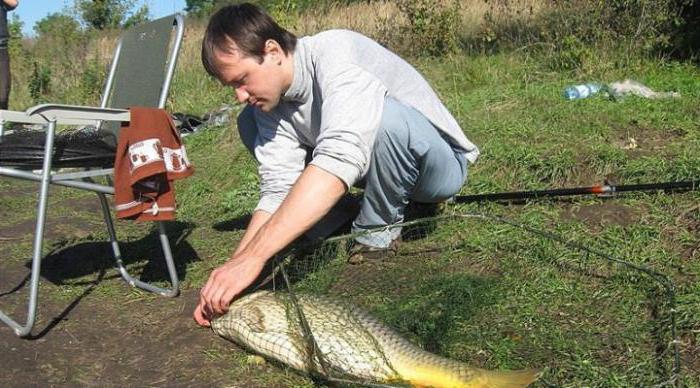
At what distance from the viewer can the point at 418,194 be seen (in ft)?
9.72

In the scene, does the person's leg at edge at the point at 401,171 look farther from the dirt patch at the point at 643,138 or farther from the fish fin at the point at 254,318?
the dirt patch at the point at 643,138

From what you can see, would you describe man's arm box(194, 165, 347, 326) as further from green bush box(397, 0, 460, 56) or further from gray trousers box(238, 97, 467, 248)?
green bush box(397, 0, 460, 56)

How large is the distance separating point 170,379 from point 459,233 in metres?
1.35

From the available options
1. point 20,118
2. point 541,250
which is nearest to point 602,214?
point 541,250

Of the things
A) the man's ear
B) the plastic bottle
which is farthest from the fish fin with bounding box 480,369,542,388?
the plastic bottle

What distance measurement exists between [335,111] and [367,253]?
30.2 inches

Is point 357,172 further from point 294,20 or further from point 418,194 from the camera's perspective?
point 294,20

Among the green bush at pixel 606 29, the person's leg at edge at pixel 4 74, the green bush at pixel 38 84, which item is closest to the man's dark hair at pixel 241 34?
the green bush at pixel 606 29

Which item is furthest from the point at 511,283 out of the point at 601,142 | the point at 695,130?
the point at 695,130

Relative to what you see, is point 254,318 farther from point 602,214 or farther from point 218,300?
point 602,214

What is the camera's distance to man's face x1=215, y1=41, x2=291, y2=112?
2.31m

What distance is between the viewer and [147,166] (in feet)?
8.11

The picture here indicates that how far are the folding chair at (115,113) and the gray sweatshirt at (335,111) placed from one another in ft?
1.54

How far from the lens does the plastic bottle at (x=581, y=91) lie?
4652mm
